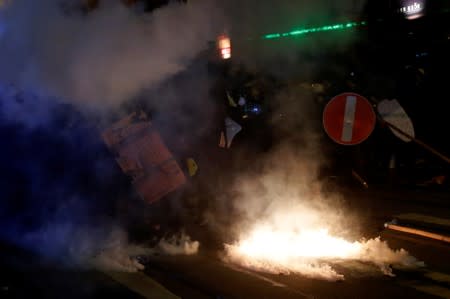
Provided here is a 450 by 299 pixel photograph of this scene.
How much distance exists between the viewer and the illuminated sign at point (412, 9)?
11062mm

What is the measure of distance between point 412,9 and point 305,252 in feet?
22.1

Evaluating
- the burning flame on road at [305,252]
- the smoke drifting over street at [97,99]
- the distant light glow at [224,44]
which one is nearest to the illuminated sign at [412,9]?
the smoke drifting over street at [97,99]

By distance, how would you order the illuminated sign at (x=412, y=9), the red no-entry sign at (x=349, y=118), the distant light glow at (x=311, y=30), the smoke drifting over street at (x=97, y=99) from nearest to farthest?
1. the smoke drifting over street at (x=97, y=99)
2. the distant light glow at (x=311, y=30)
3. the red no-entry sign at (x=349, y=118)
4. the illuminated sign at (x=412, y=9)

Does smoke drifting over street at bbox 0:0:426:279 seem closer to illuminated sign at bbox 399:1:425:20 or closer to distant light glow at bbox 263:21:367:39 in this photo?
distant light glow at bbox 263:21:367:39

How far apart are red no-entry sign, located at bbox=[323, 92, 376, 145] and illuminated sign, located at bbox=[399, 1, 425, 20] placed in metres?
4.76

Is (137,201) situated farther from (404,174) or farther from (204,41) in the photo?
(404,174)

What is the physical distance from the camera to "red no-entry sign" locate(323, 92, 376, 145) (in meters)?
7.16

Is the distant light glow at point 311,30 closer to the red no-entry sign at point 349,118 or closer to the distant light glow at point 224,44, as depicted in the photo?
the distant light glow at point 224,44

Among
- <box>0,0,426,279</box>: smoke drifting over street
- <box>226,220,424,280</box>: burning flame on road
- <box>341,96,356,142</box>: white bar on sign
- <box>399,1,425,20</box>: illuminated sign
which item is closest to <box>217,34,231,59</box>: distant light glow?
<box>0,0,426,279</box>: smoke drifting over street

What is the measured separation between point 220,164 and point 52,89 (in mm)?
2260

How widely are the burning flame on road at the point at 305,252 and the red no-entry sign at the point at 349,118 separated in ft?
4.41

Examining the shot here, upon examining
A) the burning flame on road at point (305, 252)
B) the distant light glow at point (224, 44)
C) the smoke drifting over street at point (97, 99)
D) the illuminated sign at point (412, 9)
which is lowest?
the burning flame on road at point (305, 252)

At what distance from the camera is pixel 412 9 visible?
11164 millimetres

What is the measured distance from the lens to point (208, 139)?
22.5 feet
